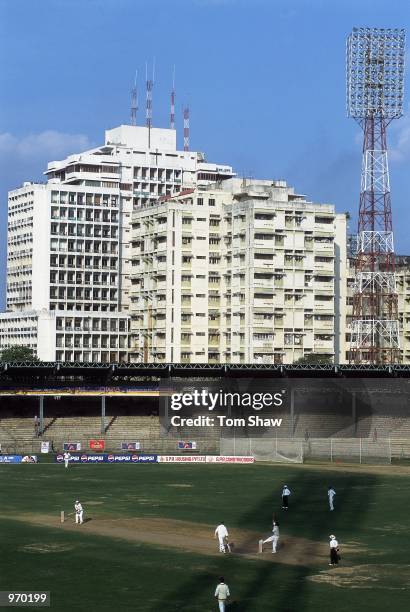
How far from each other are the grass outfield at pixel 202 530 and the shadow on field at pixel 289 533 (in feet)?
0.28

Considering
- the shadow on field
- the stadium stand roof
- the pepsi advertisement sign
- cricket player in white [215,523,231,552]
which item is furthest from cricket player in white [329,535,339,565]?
the stadium stand roof

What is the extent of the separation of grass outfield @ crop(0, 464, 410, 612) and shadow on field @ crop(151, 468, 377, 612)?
0.28ft

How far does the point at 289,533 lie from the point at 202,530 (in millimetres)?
5153

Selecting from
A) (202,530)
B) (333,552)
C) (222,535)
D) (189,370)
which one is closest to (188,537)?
(202,530)

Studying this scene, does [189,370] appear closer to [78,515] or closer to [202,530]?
[78,515]

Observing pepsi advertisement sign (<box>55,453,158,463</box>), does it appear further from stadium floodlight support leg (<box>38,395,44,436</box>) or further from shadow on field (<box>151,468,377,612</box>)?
stadium floodlight support leg (<box>38,395,44,436</box>)

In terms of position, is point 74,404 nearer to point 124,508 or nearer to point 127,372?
point 127,372

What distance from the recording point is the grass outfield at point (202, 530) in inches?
2109

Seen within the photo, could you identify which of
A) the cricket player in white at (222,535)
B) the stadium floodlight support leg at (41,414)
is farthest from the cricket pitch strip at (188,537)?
the stadium floodlight support leg at (41,414)

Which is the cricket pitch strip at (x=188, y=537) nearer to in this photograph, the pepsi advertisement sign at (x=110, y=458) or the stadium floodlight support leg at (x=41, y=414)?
the pepsi advertisement sign at (x=110, y=458)

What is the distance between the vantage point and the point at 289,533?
2891 inches

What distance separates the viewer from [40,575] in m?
57.9

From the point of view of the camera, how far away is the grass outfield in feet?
176

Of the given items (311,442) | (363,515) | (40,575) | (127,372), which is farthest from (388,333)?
(40,575)
